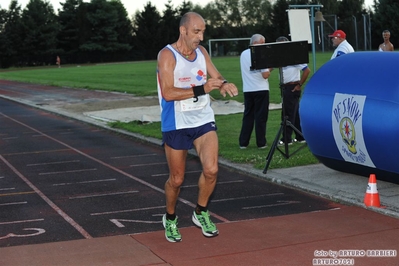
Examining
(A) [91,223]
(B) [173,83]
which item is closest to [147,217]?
(A) [91,223]

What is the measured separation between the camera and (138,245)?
6.86 meters

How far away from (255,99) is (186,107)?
6037mm

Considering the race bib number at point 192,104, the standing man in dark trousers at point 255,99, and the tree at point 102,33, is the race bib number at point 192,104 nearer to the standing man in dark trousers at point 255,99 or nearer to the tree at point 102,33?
the standing man in dark trousers at point 255,99

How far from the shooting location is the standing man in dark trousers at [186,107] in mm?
6793

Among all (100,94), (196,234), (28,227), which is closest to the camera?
(196,234)

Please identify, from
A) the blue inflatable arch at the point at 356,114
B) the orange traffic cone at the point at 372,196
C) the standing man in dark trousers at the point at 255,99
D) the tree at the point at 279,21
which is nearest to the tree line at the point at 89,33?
the tree at the point at 279,21

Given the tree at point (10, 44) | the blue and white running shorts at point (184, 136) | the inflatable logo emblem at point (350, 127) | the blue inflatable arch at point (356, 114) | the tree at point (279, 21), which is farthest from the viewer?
the tree at point (10, 44)

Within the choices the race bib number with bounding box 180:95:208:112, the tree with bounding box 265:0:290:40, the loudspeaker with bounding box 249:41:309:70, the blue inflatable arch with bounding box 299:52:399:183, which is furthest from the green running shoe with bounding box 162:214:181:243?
the tree with bounding box 265:0:290:40

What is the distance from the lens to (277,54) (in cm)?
1049

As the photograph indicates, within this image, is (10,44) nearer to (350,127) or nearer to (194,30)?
(350,127)

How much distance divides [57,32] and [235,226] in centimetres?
9307

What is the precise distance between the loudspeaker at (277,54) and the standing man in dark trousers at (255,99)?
1.80 meters

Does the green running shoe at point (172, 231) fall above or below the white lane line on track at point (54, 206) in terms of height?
above

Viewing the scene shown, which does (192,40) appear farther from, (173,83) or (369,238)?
(369,238)
